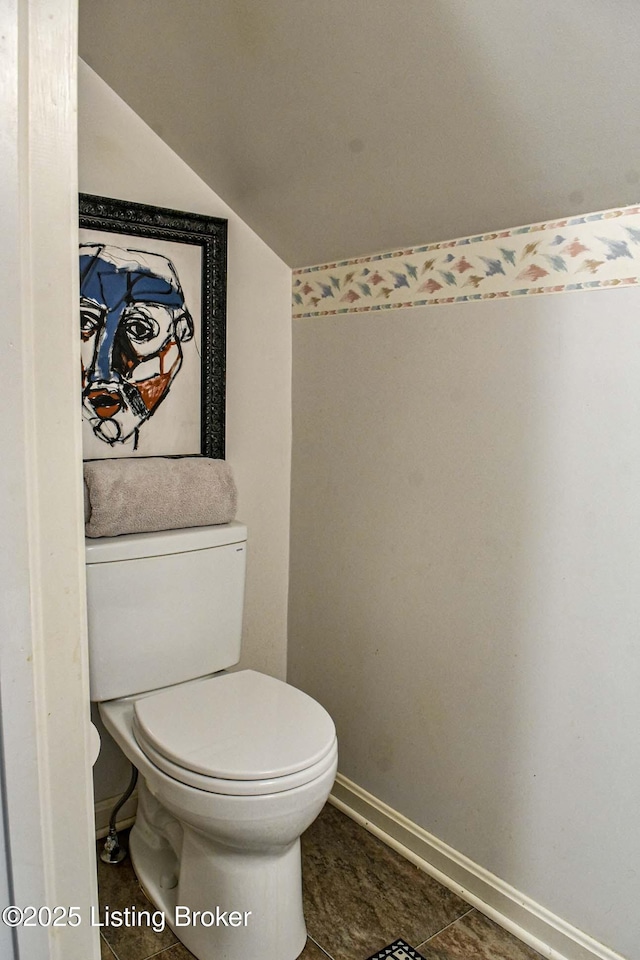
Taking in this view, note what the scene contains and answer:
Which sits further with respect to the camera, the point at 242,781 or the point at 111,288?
the point at 111,288

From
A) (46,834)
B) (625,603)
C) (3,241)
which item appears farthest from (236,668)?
(3,241)

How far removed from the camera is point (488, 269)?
1.60 m

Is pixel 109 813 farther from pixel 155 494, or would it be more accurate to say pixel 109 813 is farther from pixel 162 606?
pixel 155 494

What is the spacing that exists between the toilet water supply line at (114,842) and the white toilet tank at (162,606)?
0.31 metres

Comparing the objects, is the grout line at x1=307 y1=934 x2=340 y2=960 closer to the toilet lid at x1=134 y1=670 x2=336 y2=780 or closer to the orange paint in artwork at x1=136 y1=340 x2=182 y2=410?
the toilet lid at x1=134 y1=670 x2=336 y2=780

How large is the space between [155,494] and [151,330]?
0.44 meters

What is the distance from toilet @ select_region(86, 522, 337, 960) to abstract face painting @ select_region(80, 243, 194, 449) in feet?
1.11

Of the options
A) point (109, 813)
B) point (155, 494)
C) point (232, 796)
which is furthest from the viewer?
point (109, 813)

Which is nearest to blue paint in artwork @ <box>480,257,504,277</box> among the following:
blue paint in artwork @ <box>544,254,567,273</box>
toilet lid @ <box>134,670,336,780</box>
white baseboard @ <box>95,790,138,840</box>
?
blue paint in artwork @ <box>544,254,567,273</box>

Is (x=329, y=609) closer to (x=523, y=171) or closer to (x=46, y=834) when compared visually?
(x=523, y=171)

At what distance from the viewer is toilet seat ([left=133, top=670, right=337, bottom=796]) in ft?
4.54

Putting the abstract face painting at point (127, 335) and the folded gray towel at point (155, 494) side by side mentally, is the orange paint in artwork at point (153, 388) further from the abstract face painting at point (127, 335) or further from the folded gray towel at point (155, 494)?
the folded gray towel at point (155, 494)

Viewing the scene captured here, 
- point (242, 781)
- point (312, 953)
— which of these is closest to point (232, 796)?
point (242, 781)

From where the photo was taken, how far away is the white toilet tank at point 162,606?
1.64m
